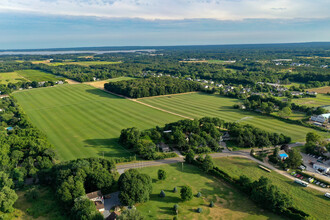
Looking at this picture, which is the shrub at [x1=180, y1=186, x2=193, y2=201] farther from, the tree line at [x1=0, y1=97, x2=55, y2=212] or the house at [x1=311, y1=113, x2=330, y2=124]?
the house at [x1=311, y1=113, x2=330, y2=124]

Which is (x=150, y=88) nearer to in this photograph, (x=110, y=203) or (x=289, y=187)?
(x=110, y=203)

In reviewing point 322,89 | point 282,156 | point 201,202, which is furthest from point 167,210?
point 322,89

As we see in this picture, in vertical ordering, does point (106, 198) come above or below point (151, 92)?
below

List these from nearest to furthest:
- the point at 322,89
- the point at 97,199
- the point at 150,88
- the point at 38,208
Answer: the point at 97,199, the point at 38,208, the point at 150,88, the point at 322,89

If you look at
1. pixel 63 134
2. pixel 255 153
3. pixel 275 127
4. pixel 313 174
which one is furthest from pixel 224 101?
pixel 63 134

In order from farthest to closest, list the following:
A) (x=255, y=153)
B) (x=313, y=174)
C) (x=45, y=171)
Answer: (x=255, y=153) → (x=313, y=174) → (x=45, y=171)

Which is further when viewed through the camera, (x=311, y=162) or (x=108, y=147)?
(x=108, y=147)

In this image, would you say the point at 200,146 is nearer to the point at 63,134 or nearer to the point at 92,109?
the point at 63,134
